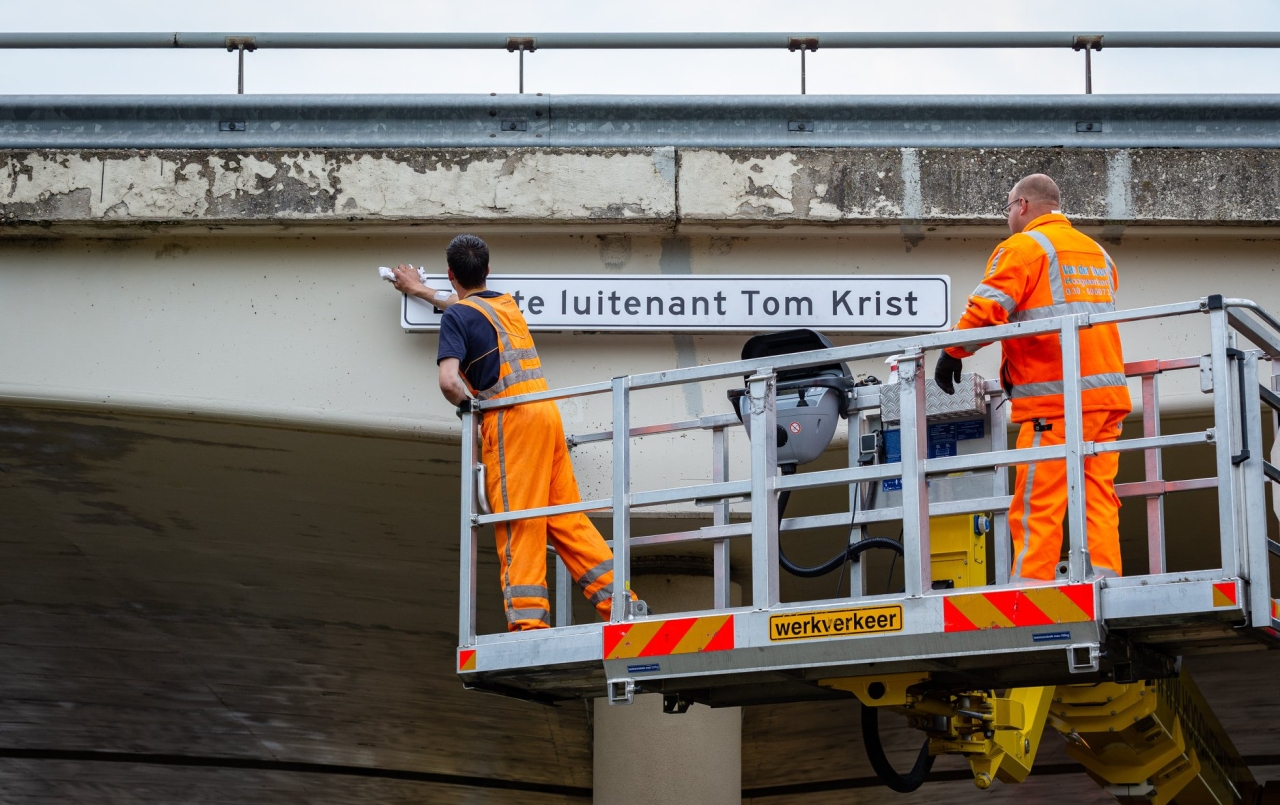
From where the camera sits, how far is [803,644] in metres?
6.01

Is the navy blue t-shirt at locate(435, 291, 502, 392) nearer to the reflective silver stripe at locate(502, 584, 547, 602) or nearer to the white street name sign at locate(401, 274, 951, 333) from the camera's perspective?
the reflective silver stripe at locate(502, 584, 547, 602)

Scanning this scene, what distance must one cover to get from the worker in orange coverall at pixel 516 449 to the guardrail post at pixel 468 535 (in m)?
0.09

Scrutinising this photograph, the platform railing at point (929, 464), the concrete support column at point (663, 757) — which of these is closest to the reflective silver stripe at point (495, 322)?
the platform railing at point (929, 464)

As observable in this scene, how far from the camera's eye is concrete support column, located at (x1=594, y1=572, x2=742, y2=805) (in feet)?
28.8

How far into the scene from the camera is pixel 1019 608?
5609 millimetres

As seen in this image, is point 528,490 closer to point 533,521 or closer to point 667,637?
point 533,521

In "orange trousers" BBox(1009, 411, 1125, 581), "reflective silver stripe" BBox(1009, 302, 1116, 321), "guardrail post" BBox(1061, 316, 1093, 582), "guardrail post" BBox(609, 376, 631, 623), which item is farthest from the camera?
"guardrail post" BBox(609, 376, 631, 623)

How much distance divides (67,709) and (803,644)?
38.2 ft

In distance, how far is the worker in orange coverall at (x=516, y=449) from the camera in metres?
6.73

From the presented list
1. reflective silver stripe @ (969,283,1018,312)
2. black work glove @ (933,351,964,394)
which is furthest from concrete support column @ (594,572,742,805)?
reflective silver stripe @ (969,283,1018,312)

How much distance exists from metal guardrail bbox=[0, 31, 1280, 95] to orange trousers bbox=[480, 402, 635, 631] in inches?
115

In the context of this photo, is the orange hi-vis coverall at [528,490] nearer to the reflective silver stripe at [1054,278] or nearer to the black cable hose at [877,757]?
the black cable hose at [877,757]

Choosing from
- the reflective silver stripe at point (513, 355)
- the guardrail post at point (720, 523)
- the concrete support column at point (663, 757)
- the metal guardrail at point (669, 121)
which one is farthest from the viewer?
the concrete support column at point (663, 757)

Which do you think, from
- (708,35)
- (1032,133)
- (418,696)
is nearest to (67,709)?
(418,696)
